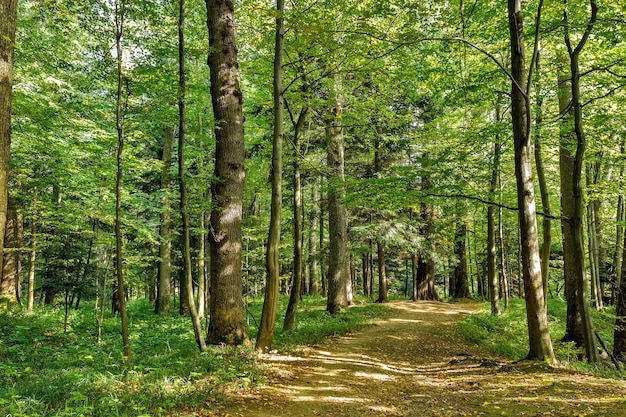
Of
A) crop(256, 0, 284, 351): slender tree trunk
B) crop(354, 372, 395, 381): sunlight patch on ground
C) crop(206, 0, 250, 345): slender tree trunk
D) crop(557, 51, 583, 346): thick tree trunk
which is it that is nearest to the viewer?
crop(354, 372, 395, 381): sunlight patch on ground

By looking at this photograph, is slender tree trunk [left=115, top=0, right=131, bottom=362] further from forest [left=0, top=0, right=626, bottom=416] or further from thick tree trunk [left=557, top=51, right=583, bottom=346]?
thick tree trunk [left=557, top=51, right=583, bottom=346]

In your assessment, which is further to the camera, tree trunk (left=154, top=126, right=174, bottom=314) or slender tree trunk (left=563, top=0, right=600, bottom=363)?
tree trunk (left=154, top=126, right=174, bottom=314)

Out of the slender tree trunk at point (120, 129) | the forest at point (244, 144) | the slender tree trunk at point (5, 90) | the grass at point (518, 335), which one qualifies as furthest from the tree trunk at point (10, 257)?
the grass at point (518, 335)

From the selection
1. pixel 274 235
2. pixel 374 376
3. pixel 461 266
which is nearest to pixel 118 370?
pixel 274 235

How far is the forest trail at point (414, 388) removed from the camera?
4.71 m

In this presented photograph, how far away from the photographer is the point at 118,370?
19.9ft

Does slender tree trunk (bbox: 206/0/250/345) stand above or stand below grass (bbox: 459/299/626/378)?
above

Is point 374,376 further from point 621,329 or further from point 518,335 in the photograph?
point 518,335

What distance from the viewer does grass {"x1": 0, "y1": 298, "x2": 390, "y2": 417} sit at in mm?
3968

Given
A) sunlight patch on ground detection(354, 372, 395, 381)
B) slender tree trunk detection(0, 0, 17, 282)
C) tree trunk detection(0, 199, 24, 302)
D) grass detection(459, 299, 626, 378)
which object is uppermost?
slender tree trunk detection(0, 0, 17, 282)

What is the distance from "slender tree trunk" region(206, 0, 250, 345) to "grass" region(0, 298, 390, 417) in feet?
2.09

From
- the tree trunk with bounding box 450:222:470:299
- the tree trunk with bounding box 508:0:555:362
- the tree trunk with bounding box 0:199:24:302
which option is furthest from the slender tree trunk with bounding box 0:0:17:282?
the tree trunk with bounding box 450:222:470:299

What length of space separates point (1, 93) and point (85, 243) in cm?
1102

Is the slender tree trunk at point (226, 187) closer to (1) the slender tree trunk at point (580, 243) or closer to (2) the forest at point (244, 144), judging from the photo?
(2) the forest at point (244, 144)
